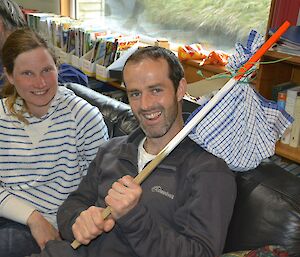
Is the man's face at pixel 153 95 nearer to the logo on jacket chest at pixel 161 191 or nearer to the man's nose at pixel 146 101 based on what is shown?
the man's nose at pixel 146 101

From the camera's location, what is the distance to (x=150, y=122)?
136 cm

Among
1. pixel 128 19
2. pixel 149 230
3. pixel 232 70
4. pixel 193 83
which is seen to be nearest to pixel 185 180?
pixel 149 230

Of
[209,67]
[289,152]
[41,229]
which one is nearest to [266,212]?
[41,229]

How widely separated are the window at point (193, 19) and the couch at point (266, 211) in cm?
147

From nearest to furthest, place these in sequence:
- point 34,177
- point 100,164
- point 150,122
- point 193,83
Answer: point 150,122
point 100,164
point 34,177
point 193,83

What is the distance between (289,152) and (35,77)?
1333mm

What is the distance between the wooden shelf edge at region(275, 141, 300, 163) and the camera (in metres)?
2.10

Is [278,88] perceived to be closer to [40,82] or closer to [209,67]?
[209,67]

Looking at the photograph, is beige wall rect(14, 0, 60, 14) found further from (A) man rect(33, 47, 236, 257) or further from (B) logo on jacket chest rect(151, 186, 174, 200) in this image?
(B) logo on jacket chest rect(151, 186, 174, 200)

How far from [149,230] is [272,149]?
0.47 metres

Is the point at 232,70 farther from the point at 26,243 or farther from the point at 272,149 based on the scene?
the point at 26,243

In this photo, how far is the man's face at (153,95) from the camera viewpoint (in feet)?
4.40

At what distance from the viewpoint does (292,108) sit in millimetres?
2141

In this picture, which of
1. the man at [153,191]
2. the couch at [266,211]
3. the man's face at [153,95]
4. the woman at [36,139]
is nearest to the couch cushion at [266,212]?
the couch at [266,211]
